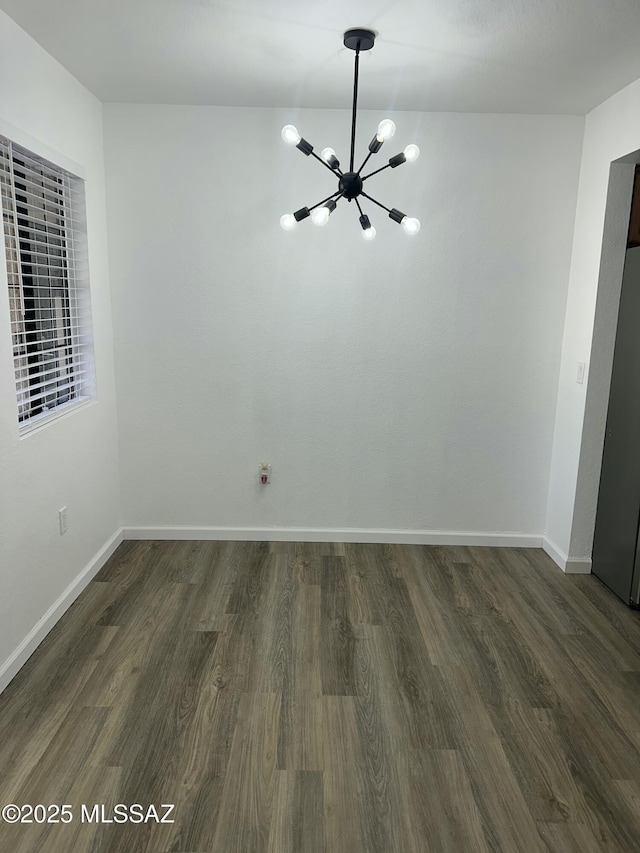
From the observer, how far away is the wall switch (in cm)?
389

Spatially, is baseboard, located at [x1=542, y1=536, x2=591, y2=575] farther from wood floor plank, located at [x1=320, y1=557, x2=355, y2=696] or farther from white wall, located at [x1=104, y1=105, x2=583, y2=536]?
wood floor plank, located at [x1=320, y1=557, x2=355, y2=696]

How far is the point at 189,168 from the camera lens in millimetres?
3529

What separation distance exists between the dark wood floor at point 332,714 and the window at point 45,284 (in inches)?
44.5

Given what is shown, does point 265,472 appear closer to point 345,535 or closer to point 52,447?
point 345,535

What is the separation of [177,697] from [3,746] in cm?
62

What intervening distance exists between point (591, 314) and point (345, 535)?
6.62 feet

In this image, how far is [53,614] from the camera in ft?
9.50

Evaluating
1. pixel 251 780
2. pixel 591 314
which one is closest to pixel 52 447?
pixel 251 780

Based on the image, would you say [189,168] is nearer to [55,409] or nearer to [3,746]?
[55,409]

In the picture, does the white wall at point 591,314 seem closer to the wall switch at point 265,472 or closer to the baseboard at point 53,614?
the wall switch at point 265,472

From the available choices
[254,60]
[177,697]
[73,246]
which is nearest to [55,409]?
[73,246]

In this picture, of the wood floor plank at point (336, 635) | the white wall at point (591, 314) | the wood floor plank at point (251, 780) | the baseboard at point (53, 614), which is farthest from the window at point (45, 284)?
the white wall at point (591, 314)

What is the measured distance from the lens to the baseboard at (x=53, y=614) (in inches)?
97.2

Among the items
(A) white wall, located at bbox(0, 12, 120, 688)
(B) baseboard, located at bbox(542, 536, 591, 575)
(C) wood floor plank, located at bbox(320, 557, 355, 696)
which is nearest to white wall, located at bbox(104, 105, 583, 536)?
(A) white wall, located at bbox(0, 12, 120, 688)
